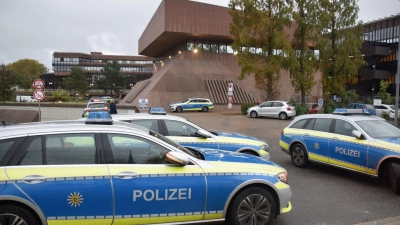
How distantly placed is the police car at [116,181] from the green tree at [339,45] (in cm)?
2706

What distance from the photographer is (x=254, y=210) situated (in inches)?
168

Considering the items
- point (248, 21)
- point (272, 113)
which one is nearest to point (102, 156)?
point (272, 113)

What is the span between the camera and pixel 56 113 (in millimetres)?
24766

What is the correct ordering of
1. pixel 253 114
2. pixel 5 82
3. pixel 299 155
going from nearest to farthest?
pixel 299 155 → pixel 253 114 → pixel 5 82

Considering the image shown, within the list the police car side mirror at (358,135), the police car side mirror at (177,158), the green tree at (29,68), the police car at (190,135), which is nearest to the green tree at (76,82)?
the green tree at (29,68)

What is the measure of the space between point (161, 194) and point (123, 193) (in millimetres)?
453

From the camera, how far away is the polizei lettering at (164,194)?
3793 mm

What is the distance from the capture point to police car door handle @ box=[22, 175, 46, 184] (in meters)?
3.47

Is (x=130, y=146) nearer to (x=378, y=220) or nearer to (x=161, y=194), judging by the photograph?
(x=161, y=194)

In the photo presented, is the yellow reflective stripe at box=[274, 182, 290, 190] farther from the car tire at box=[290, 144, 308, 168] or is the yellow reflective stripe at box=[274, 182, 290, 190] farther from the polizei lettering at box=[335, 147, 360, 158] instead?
the car tire at box=[290, 144, 308, 168]

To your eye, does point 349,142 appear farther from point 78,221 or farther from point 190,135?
point 78,221

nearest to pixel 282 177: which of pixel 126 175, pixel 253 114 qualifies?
pixel 126 175

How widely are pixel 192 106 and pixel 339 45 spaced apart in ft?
49.5

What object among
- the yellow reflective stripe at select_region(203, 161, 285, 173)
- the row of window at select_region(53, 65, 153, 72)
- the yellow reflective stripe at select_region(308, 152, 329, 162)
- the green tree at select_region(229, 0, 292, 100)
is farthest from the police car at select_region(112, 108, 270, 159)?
the row of window at select_region(53, 65, 153, 72)
